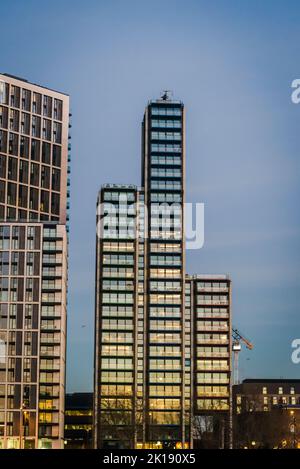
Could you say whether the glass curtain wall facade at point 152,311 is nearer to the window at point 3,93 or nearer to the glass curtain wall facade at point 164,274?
the glass curtain wall facade at point 164,274

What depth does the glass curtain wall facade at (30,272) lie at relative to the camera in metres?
144

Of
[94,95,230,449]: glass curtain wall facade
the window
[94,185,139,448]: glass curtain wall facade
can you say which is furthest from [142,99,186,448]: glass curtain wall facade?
the window

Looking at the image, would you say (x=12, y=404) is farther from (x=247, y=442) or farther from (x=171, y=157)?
(x=171, y=157)

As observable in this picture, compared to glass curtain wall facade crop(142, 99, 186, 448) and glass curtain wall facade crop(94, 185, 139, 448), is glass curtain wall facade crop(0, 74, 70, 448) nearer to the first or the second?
glass curtain wall facade crop(94, 185, 139, 448)

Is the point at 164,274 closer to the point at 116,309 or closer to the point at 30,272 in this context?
the point at 116,309

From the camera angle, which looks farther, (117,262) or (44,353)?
(117,262)

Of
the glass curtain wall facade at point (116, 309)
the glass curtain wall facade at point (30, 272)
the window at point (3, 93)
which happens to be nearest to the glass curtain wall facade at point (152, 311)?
the glass curtain wall facade at point (116, 309)

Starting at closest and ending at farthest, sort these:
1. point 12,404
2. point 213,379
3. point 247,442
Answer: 1. point 247,442
2. point 12,404
3. point 213,379

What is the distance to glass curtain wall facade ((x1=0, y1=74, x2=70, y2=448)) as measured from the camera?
473ft

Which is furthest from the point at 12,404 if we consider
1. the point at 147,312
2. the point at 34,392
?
the point at 147,312

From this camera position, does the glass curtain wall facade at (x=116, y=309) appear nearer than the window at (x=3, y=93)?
Yes

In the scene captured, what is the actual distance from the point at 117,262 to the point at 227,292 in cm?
2564

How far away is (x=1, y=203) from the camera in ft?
550

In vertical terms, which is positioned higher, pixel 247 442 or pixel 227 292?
pixel 227 292
